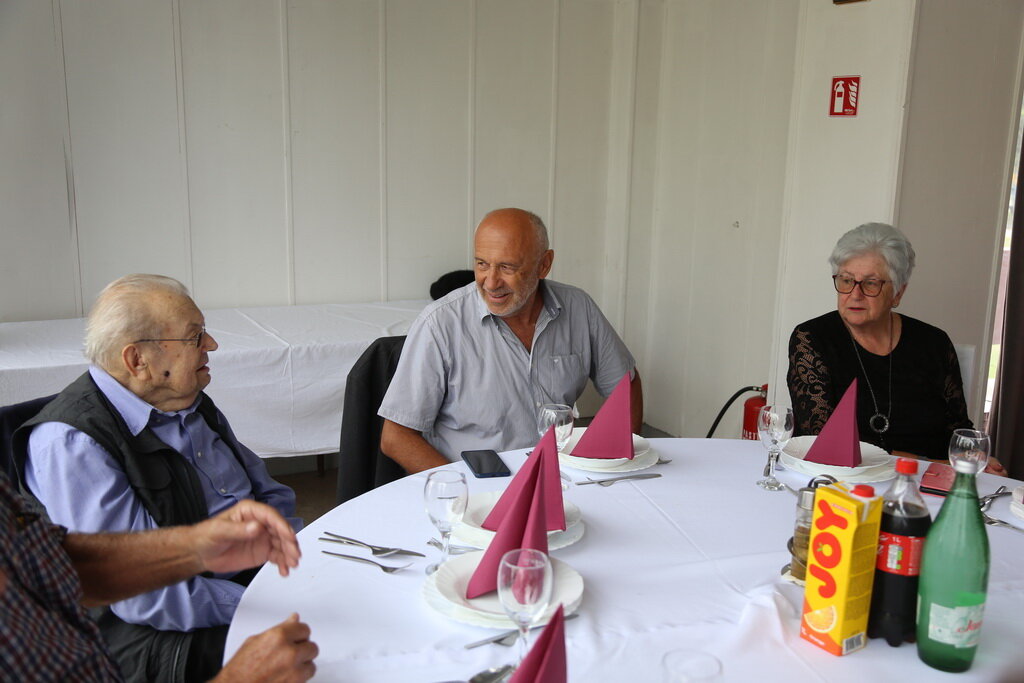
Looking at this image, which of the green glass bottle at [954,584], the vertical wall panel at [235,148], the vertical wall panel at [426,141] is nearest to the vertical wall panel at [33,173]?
the vertical wall panel at [235,148]

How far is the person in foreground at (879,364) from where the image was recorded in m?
2.44

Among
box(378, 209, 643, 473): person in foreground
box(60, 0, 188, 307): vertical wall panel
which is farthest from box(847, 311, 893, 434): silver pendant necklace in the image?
box(60, 0, 188, 307): vertical wall panel

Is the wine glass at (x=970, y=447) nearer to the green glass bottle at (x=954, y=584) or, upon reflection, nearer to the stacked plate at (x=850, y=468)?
the stacked plate at (x=850, y=468)

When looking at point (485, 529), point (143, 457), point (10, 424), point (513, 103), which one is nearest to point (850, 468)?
point (485, 529)

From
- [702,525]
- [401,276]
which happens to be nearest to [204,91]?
[401,276]

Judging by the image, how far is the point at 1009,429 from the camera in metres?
3.67

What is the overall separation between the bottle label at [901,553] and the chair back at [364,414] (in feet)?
4.90

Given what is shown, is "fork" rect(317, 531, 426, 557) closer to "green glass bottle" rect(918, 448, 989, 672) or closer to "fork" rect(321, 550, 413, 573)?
"fork" rect(321, 550, 413, 573)

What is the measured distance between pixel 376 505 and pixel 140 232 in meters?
2.61

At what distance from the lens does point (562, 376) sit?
8.30 feet

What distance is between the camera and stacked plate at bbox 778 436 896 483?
182 cm

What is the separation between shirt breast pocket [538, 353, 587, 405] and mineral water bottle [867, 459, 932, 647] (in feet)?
4.51

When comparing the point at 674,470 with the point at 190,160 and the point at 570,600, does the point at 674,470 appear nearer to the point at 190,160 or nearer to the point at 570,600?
the point at 570,600

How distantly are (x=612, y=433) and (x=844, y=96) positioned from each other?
210 cm
